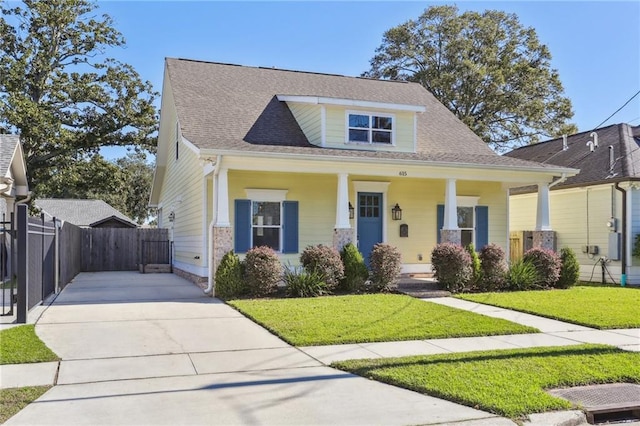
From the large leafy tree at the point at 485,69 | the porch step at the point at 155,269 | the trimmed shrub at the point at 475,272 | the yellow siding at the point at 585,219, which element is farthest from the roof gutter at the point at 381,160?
the large leafy tree at the point at 485,69

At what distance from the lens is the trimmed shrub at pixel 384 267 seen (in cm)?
1295

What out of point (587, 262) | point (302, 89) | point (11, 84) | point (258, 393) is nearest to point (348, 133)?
point (302, 89)

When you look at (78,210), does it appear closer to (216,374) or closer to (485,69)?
(485,69)

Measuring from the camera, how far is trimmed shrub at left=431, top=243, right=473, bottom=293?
1319 centimetres

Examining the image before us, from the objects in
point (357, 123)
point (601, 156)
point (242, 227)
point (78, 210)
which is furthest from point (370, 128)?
point (78, 210)

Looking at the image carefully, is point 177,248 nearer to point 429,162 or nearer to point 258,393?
point 429,162

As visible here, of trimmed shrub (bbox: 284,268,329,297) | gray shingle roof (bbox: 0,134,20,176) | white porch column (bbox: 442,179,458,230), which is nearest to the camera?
trimmed shrub (bbox: 284,268,329,297)

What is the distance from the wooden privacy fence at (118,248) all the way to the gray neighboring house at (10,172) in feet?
10.1

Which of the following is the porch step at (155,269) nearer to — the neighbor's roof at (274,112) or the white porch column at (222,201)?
the neighbor's roof at (274,112)

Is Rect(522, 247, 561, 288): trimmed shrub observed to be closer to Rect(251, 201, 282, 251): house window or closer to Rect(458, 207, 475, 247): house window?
Rect(458, 207, 475, 247): house window

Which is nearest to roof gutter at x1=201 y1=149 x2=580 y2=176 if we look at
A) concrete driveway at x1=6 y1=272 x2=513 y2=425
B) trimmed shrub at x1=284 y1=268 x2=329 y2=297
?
trimmed shrub at x1=284 y1=268 x2=329 y2=297

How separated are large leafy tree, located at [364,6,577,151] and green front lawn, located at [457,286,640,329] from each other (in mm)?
19858

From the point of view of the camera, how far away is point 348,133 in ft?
51.1

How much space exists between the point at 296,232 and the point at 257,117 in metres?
3.70
